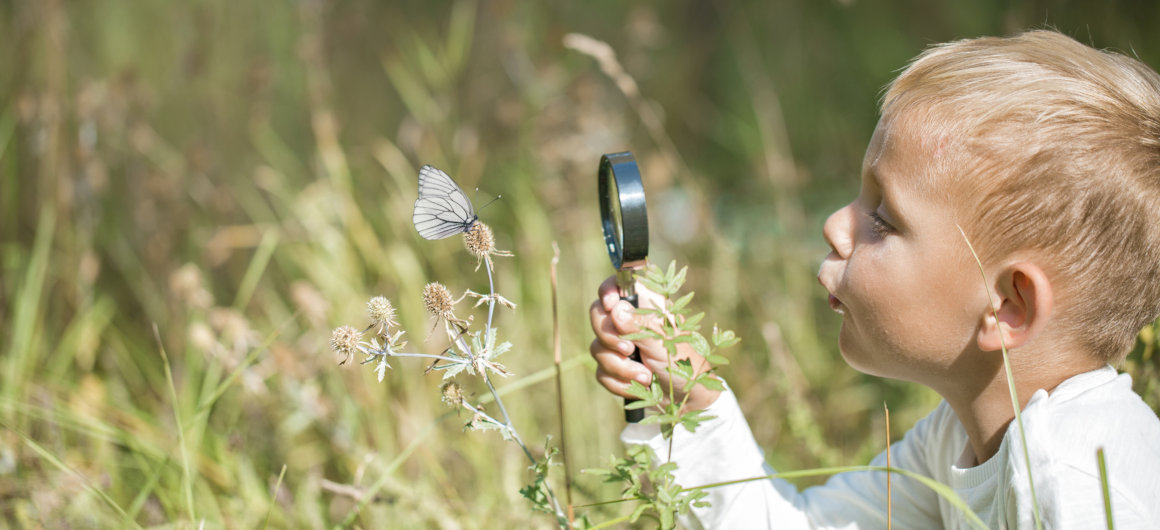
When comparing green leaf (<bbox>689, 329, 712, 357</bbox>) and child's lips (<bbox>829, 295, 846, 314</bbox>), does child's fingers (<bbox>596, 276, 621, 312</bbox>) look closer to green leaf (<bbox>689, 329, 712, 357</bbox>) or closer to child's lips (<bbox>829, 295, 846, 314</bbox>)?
green leaf (<bbox>689, 329, 712, 357</bbox>)

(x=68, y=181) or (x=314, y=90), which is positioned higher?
(x=314, y=90)

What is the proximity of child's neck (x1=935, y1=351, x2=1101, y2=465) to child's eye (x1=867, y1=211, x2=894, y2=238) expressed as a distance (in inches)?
8.9

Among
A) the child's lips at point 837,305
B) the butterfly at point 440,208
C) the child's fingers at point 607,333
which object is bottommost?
the child's lips at point 837,305

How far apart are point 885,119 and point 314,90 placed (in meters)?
1.62

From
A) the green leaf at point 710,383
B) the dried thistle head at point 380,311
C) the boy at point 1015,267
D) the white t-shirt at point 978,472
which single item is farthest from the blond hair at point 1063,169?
the dried thistle head at point 380,311

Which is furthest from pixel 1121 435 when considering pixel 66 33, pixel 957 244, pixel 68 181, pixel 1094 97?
pixel 66 33

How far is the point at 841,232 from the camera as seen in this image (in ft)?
4.08

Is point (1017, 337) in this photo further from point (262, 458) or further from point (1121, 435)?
point (262, 458)

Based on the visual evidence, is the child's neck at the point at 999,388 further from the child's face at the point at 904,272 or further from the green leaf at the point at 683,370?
the green leaf at the point at 683,370

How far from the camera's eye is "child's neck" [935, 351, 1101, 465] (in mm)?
1179

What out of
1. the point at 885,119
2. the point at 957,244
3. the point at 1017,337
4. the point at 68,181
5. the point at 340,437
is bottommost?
the point at 340,437

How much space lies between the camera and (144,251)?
8.34ft

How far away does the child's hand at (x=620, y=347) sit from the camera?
110cm

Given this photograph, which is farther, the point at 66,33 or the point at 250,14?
the point at 250,14
